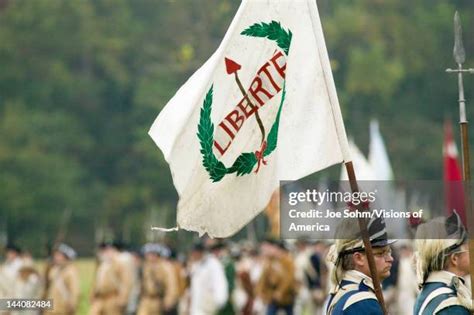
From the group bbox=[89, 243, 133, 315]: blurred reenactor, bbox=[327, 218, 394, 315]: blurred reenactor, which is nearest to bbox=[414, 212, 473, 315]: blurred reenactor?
bbox=[327, 218, 394, 315]: blurred reenactor

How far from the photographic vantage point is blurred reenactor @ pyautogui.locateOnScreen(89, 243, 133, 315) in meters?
19.7

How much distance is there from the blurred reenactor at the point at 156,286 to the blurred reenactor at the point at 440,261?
15.3m

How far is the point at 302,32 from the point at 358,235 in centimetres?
78

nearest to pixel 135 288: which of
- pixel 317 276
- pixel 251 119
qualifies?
pixel 317 276

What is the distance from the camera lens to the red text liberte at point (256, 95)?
600 cm

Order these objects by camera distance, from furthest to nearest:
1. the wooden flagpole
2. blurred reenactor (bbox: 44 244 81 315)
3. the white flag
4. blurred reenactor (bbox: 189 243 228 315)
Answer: blurred reenactor (bbox: 189 243 228 315) < blurred reenactor (bbox: 44 244 81 315) < the white flag < the wooden flagpole

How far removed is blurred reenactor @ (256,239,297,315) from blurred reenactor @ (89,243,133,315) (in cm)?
205

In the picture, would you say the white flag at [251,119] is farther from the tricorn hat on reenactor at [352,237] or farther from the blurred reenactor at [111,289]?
the blurred reenactor at [111,289]

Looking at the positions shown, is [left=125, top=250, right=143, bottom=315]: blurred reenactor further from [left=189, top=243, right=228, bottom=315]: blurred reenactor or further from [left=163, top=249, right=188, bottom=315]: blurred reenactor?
[left=189, top=243, right=228, bottom=315]: blurred reenactor

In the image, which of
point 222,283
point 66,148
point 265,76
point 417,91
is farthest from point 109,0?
point 265,76

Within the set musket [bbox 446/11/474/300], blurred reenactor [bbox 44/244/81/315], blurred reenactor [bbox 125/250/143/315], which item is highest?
blurred reenactor [bbox 125/250/143/315]

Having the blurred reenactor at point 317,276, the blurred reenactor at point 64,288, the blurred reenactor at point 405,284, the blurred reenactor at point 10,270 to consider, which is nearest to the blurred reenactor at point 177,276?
the blurred reenactor at point 317,276

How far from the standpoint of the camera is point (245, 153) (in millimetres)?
6016

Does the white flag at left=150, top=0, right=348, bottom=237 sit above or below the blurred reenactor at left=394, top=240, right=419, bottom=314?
below
